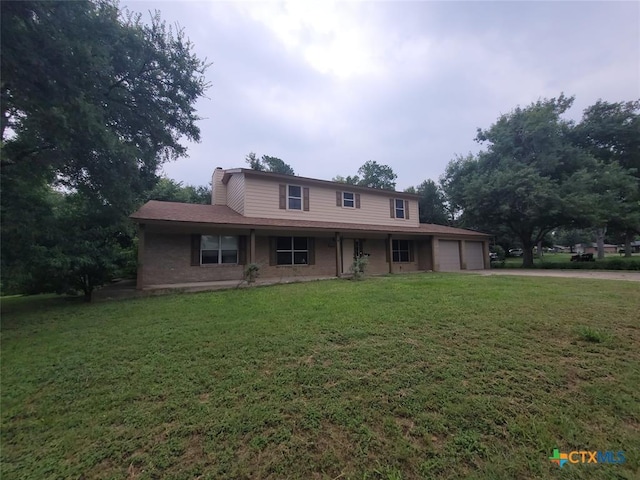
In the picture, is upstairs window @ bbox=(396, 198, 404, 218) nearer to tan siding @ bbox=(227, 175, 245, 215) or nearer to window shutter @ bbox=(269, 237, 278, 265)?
window shutter @ bbox=(269, 237, 278, 265)

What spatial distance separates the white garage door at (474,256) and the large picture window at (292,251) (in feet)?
36.1

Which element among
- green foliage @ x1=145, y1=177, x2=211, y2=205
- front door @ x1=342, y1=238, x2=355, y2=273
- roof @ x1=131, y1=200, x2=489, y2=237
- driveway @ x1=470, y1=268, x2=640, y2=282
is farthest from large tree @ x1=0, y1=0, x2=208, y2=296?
driveway @ x1=470, y1=268, x2=640, y2=282

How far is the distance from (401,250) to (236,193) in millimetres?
9663

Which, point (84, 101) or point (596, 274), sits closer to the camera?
point (84, 101)

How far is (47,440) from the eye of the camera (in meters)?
2.42

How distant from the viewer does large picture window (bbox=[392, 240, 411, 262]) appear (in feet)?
52.2

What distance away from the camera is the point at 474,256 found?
1816 cm

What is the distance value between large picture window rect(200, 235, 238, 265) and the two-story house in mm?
39

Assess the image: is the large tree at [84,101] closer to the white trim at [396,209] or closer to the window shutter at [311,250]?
the window shutter at [311,250]

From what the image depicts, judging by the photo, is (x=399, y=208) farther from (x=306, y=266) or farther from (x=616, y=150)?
(x=616, y=150)

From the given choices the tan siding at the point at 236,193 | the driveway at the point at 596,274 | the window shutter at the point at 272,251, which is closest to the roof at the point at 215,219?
the tan siding at the point at 236,193

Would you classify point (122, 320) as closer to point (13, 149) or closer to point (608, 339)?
point (13, 149)

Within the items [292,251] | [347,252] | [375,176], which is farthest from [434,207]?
[292,251]

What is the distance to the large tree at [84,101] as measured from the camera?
564 cm
